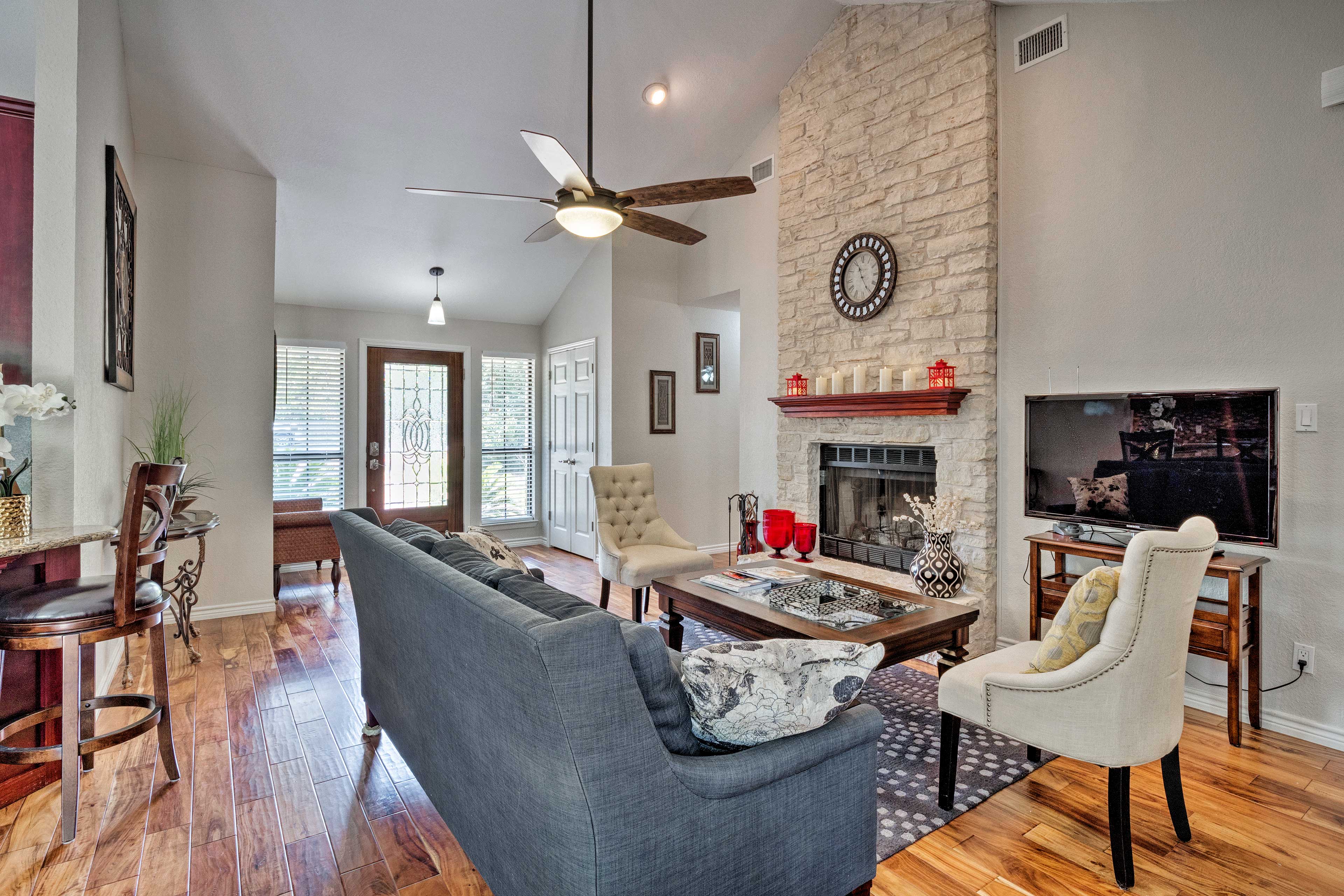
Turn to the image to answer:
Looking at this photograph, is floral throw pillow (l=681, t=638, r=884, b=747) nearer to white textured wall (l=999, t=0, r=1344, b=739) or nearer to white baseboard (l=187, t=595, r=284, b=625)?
white textured wall (l=999, t=0, r=1344, b=739)

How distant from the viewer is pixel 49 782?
234cm

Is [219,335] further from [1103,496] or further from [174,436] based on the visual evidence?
[1103,496]

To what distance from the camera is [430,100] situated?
13.8ft

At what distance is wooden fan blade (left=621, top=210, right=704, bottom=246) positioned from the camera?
129 inches

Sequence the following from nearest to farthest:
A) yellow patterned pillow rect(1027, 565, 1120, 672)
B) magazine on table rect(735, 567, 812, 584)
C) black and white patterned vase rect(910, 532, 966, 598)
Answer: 1. yellow patterned pillow rect(1027, 565, 1120, 672)
2. magazine on table rect(735, 567, 812, 584)
3. black and white patterned vase rect(910, 532, 966, 598)

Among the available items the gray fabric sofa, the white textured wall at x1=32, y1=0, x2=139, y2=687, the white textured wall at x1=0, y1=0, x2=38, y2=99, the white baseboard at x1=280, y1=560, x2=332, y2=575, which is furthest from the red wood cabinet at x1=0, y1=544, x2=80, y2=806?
the white baseboard at x1=280, y1=560, x2=332, y2=575

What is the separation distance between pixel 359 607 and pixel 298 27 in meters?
3.17

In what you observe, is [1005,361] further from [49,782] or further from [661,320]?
[49,782]

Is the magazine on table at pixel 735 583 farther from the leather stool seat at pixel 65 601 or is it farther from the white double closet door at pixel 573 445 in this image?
the white double closet door at pixel 573 445

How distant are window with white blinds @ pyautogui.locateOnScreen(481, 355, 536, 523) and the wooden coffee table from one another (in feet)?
13.7

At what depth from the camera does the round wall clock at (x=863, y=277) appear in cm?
416

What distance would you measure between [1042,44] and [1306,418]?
2207 millimetres

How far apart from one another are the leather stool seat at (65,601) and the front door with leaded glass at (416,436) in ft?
13.0

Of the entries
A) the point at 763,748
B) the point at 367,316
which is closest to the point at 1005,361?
the point at 763,748
